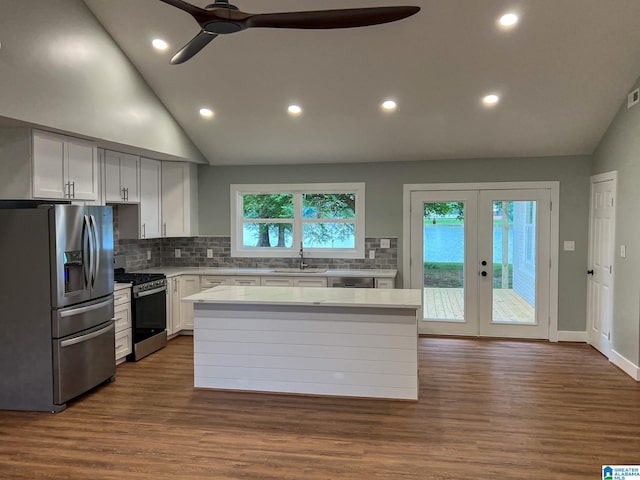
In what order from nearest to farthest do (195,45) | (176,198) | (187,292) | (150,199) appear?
(195,45) → (150,199) → (187,292) → (176,198)

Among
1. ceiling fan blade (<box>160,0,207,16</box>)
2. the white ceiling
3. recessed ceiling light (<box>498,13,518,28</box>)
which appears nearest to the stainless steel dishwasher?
the white ceiling

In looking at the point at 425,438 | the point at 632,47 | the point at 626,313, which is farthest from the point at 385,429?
the point at 632,47

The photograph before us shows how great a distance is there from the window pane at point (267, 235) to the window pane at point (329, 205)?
36cm

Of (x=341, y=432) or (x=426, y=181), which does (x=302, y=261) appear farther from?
(x=341, y=432)

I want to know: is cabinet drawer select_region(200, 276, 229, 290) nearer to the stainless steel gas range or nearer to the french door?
the stainless steel gas range

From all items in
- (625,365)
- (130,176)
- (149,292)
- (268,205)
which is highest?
(130,176)

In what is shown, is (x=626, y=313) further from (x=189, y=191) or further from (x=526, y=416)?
(x=189, y=191)

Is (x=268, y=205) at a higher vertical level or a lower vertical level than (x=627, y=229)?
higher

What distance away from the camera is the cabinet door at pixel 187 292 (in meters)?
6.21

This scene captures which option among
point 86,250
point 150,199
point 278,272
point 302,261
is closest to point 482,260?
point 302,261

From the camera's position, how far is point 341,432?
11.3ft

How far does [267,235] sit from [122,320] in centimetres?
240

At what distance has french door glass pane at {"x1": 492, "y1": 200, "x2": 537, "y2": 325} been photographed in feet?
19.7

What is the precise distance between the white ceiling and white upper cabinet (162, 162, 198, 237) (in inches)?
18.3
